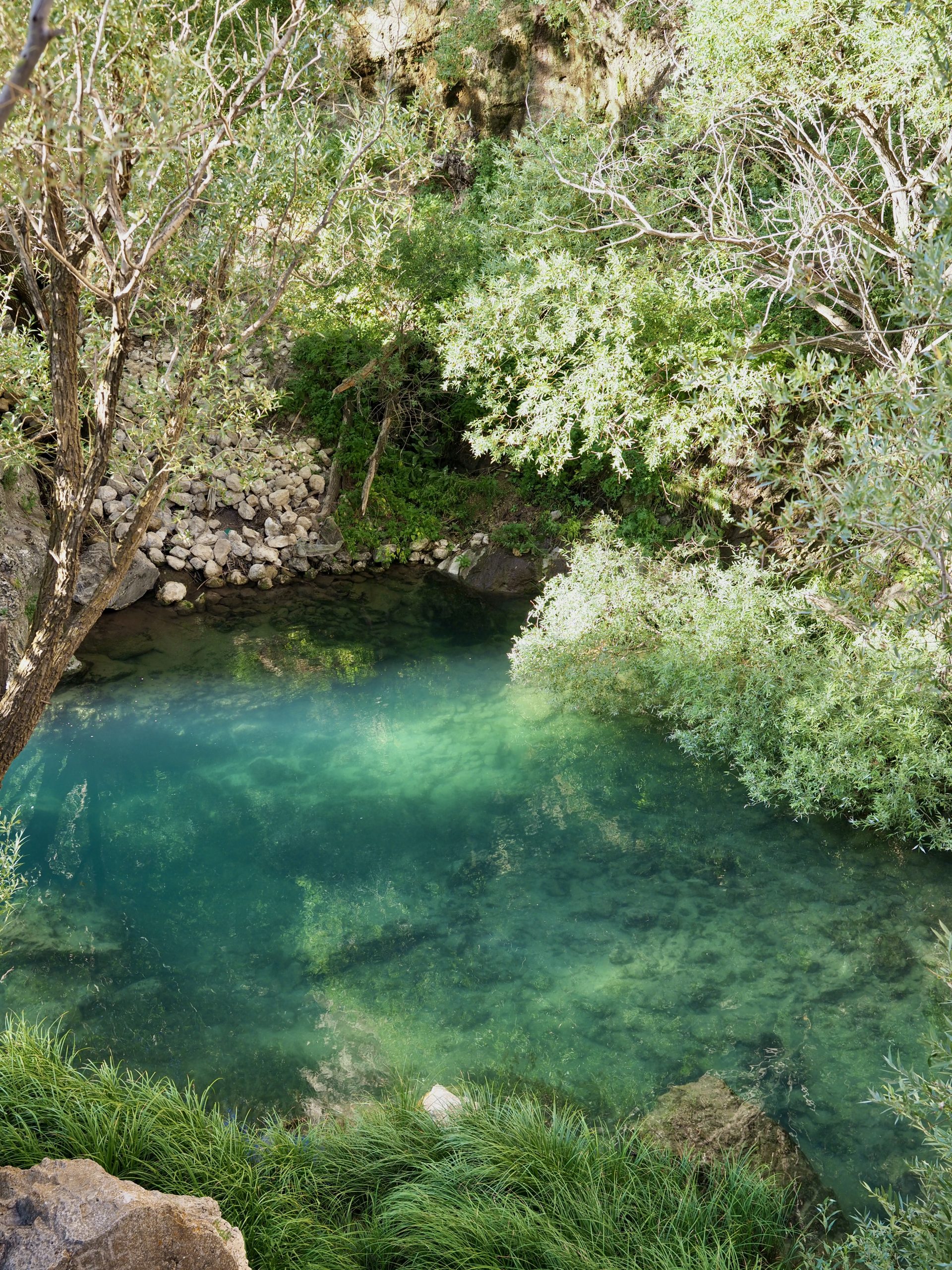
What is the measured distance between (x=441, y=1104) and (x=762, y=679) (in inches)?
204

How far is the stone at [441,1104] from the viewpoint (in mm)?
4578

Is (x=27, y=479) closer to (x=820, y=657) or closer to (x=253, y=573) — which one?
(x=253, y=573)

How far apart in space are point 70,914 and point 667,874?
4668mm

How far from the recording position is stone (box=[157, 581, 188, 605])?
42.1ft

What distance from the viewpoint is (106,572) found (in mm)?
10719

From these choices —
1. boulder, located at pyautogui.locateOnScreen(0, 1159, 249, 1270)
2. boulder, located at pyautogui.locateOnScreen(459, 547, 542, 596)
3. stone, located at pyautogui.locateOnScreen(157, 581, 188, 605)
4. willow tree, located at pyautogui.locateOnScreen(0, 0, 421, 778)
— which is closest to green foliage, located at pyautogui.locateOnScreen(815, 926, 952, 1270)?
boulder, located at pyautogui.locateOnScreen(0, 1159, 249, 1270)

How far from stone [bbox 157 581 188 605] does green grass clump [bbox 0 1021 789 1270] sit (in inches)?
346

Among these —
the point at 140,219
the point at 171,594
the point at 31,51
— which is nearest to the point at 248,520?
the point at 171,594

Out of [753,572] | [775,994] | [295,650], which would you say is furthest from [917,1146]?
[295,650]

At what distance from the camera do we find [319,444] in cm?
1585

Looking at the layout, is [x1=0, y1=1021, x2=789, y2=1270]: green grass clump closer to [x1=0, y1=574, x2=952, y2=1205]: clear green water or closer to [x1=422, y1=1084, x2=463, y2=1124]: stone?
[x1=422, y1=1084, x2=463, y2=1124]: stone

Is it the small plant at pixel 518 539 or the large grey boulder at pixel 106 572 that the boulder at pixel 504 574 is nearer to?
the small plant at pixel 518 539

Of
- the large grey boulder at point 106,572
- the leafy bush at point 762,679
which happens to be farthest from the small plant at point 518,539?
the large grey boulder at point 106,572

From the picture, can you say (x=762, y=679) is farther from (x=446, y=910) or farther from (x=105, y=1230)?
(x=105, y=1230)
